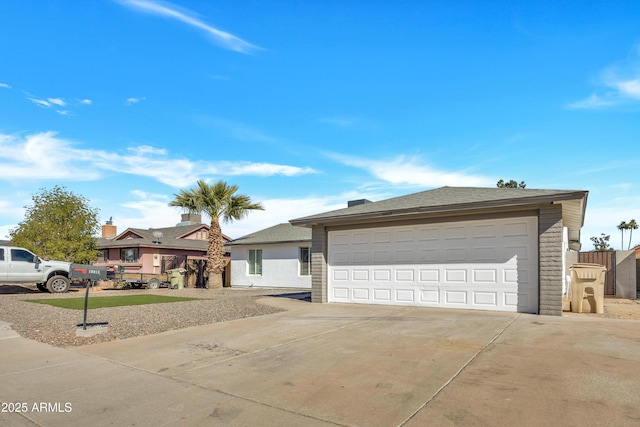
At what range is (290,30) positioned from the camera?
1291 centimetres

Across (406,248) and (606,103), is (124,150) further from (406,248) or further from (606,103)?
(606,103)

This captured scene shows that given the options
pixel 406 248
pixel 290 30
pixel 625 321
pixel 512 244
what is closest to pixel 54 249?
pixel 290 30

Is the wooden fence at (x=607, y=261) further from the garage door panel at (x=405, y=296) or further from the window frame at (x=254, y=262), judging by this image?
the window frame at (x=254, y=262)

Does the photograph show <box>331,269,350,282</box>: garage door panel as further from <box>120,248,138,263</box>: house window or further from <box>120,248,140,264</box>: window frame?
<box>120,248,138,263</box>: house window

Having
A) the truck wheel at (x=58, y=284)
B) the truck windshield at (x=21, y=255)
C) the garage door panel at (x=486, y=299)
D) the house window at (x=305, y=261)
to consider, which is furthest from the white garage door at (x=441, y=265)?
the truck windshield at (x=21, y=255)

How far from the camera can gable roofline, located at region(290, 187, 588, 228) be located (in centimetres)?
976

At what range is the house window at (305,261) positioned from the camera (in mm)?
22000

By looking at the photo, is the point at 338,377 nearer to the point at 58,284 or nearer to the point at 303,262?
the point at 303,262

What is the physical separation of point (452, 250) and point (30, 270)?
1725 centimetres

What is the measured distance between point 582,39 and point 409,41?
4.68 metres

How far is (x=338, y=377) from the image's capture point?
5020 mm

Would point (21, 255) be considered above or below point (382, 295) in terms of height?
above

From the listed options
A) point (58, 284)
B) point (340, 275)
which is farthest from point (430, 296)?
point (58, 284)

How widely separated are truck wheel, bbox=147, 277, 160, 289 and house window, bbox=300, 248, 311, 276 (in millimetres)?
8555
